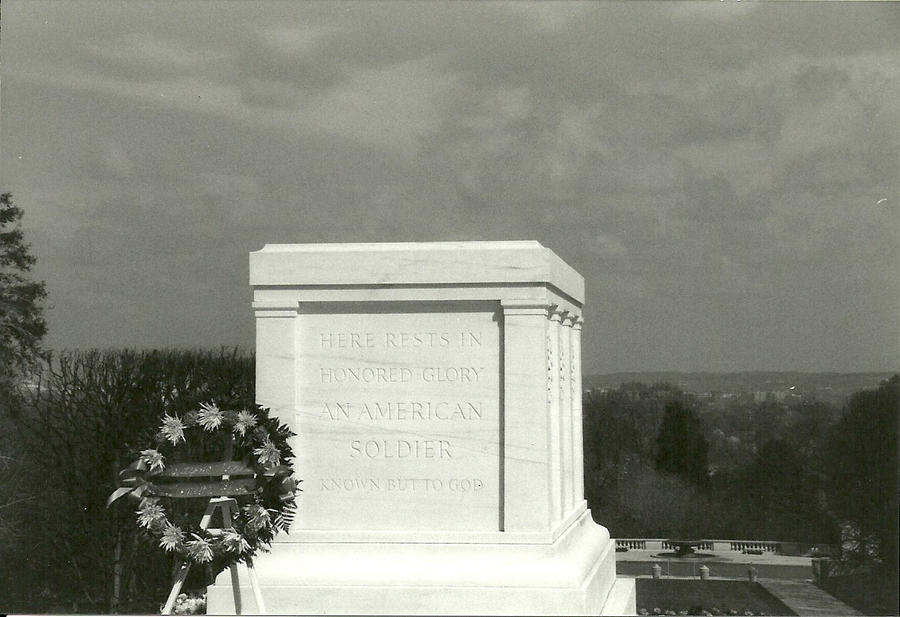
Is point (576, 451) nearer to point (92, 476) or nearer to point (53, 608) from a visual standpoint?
point (92, 476)

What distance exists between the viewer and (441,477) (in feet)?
32.2

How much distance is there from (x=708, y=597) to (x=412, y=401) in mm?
13608

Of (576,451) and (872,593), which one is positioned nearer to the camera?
(576,451)

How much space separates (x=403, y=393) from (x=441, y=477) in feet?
2.57

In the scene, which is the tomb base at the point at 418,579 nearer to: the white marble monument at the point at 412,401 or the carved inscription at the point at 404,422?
the white marble monument at the point at 412,401

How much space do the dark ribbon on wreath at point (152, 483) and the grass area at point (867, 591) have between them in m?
Answer: 15.3

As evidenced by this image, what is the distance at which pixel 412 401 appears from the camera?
991 centimetres

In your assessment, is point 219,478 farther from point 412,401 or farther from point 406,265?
point 406,265

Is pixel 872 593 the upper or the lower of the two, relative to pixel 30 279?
lower

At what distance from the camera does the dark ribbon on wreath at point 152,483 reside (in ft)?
28.8

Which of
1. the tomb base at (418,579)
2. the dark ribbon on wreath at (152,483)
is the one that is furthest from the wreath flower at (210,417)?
the tomb base at (418,579)

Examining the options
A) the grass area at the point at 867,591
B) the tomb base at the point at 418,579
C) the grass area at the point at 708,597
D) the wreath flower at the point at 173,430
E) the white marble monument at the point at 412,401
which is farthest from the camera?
the grass area at the point at 867,591

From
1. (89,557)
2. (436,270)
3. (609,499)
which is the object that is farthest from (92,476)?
(436,270)

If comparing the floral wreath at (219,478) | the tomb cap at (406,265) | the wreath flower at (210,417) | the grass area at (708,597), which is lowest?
the grass area at (708,597)
